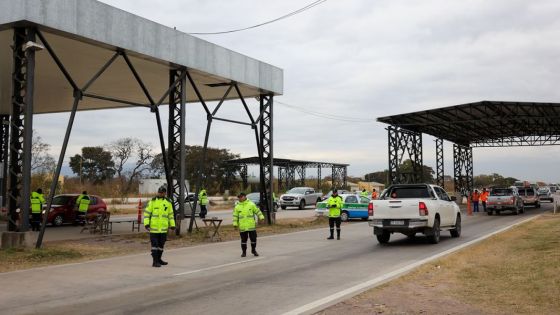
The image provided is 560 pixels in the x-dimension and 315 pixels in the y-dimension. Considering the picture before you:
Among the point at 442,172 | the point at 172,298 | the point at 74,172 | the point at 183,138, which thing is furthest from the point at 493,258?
the point at 74,172

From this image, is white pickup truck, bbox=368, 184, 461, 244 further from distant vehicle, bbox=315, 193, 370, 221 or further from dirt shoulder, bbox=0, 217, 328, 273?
distant vehicle, bbox=315, 193, 370, 221

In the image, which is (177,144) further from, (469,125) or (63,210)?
(469,125)

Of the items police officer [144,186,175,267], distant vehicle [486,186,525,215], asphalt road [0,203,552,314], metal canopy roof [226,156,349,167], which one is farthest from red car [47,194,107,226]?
metal canopy roof [226,156,349,167]

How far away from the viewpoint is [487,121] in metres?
44.7

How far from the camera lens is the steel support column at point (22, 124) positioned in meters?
14.6

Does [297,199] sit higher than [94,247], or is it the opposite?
[297,199]

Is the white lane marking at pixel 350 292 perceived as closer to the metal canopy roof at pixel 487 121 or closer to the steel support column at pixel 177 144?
the steel support column at pixel 177 144

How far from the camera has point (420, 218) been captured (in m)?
16.0

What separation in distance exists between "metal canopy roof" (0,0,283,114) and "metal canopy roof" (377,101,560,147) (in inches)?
716

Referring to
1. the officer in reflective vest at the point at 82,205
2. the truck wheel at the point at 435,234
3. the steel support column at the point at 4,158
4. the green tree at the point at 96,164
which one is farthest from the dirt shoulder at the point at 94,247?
the green tree at the point at 96,164

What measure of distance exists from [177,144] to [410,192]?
8948 millimetres

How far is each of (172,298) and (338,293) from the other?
269cm

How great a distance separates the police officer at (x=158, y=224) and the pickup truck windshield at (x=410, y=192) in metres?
7.91

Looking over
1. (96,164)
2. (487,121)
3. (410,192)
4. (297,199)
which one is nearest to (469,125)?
(487,121)
